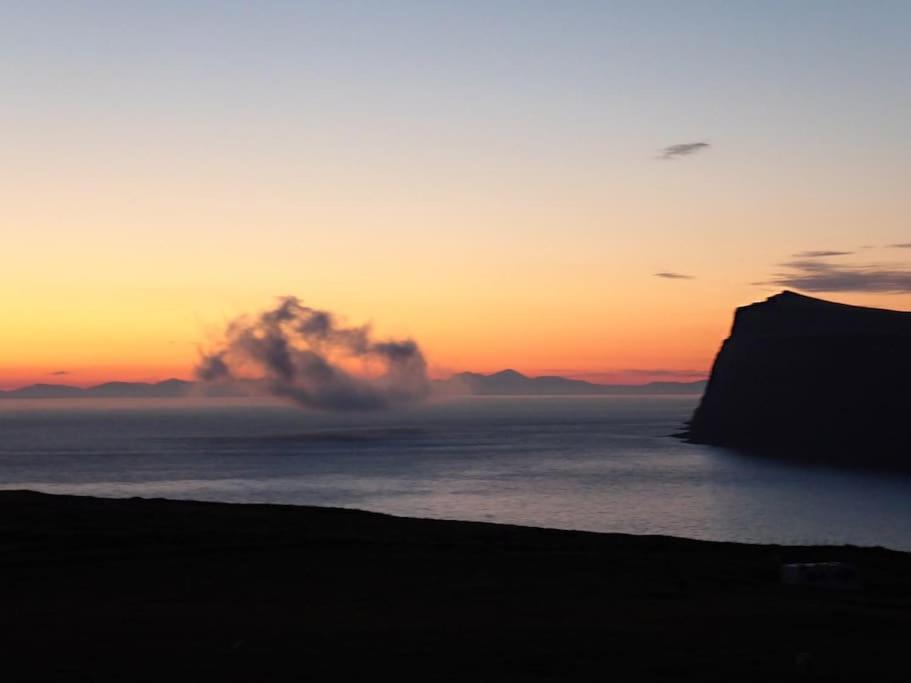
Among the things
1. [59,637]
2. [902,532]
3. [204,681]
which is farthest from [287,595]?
[902,532]

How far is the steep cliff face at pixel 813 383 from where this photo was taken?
111 metres

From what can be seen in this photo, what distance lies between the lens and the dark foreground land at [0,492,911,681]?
1272 cm

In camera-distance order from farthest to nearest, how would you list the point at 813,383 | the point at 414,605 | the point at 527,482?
1. the point at 813,383
2. the point at 527,482
3. the point at 414,605

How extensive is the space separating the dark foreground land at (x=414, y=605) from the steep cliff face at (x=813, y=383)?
91697 mm

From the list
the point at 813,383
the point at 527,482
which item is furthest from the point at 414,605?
the point at 813,383

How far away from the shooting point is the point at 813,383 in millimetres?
120938

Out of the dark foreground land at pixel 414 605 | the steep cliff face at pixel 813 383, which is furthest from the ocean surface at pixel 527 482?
the dark foreground land at pixel 414 605

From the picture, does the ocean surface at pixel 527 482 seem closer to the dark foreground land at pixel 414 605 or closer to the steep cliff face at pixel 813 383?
the steep cliff face at pixel 813 383

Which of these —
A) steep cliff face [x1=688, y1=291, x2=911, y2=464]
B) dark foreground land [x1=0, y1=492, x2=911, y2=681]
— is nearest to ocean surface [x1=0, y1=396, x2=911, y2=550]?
steep cliff face [x1=688, y1=291, x2=911, y2=464]

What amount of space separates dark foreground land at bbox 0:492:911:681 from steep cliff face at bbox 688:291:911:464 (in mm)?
91697

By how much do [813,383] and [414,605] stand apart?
11277 cm

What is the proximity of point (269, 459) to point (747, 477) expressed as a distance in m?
53.2

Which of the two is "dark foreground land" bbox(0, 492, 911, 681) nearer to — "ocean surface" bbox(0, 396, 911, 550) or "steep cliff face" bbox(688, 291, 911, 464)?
"ocean surface" bbox(0, 396, 911, 550)

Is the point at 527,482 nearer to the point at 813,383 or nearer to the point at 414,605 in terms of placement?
the point at 813,383
